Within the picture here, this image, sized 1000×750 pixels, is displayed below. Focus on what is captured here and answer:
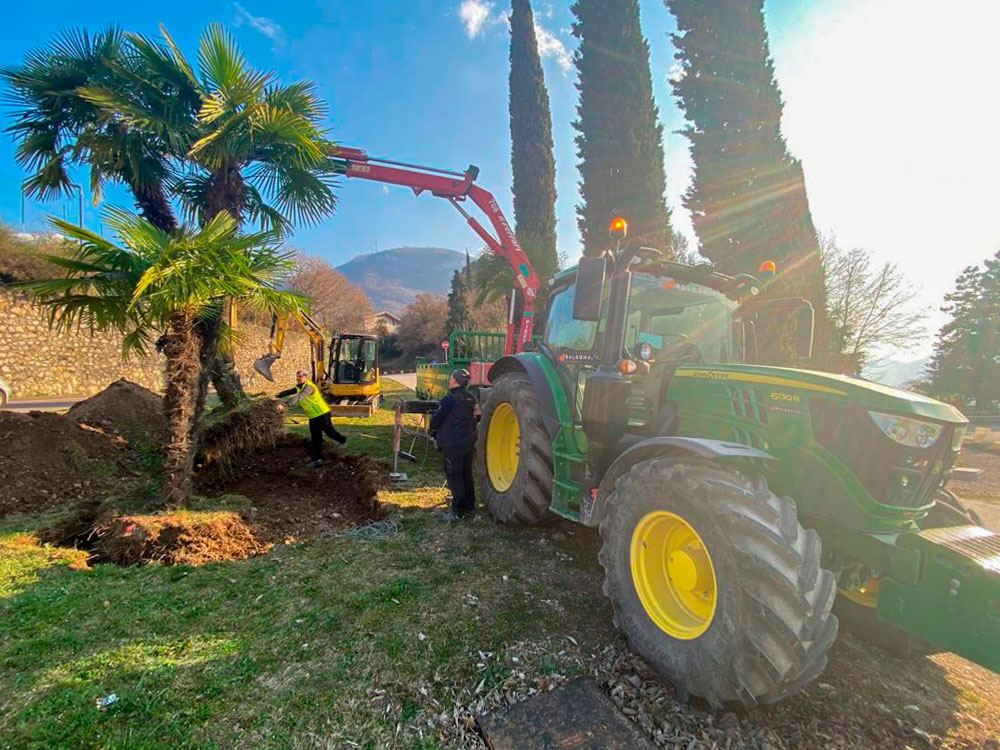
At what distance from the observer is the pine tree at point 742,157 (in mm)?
14961

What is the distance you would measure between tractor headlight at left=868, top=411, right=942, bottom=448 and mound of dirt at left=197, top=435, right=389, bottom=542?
A: 14.9ft

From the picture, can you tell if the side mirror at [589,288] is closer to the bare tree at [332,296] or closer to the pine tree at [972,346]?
the pine tree at [972,346]

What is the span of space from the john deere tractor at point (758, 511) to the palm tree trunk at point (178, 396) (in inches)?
154

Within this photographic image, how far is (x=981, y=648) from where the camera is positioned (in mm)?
1857

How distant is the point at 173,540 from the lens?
12.8 feet

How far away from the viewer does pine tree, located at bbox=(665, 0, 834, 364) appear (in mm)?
14961

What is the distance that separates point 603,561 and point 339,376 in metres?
13.2

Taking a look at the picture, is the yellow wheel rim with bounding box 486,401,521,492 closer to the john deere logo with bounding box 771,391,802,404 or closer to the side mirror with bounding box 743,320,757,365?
the side mirror with bounding box 743,320,757,365

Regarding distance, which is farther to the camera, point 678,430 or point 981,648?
point 678,430

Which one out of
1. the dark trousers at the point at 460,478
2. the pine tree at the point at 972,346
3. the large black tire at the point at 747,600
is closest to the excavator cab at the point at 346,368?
the dark trousers at the point at 460,478

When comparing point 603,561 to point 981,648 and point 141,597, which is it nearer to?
point 981,648

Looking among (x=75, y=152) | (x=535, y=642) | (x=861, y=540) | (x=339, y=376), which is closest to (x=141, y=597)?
(x=535, y=642)

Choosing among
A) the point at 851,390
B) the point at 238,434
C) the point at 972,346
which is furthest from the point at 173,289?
the point at 972,346

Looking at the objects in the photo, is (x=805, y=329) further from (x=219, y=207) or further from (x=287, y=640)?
(x=219, y=207)
